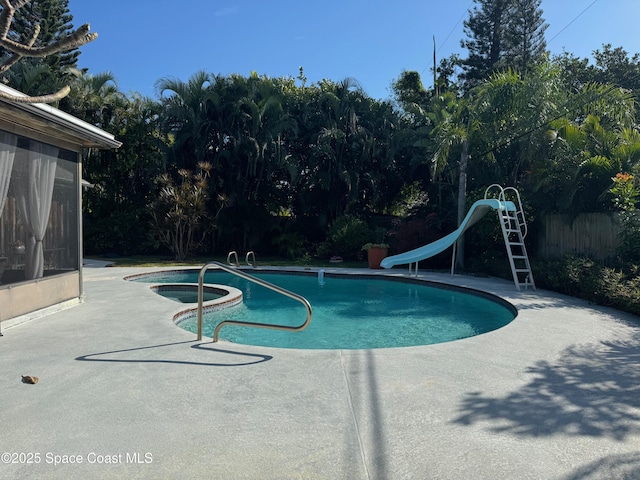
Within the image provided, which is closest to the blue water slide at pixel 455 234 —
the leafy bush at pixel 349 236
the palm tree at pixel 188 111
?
the leafy bush at pixel 349 236

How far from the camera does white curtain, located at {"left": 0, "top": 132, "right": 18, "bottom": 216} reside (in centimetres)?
559

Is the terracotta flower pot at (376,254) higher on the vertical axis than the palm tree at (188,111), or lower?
lower

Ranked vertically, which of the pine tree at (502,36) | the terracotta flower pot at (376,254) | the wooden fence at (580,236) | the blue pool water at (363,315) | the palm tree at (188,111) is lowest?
the blue pool water at (363,315)

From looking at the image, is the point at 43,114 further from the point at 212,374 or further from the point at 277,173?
the point at 277,173

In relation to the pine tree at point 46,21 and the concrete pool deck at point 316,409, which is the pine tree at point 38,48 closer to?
the pine tree at point 46,21

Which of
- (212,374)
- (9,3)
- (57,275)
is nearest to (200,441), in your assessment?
(212,374)

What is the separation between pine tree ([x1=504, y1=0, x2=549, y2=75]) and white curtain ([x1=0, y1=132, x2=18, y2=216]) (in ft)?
97.7

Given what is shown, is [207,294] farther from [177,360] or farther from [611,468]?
[611,468]

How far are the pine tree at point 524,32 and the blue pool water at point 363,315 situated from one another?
23.6 meters

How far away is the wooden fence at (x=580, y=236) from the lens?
973 centimetres

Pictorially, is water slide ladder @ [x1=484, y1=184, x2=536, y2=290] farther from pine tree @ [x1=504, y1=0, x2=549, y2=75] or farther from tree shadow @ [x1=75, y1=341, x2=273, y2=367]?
pine tree @ [x1=504, y1=0, x2=549, y2=75]

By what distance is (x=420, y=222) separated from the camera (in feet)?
49.8

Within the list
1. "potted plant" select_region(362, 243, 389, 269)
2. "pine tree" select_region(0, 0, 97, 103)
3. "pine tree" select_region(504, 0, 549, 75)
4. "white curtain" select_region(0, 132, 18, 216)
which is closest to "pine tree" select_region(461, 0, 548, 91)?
"pine tree" select_region(504, 0, 549, 75)

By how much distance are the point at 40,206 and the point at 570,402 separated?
6827 mm
